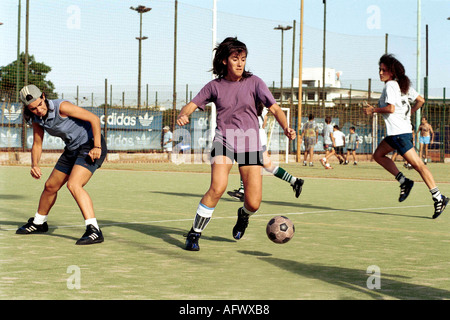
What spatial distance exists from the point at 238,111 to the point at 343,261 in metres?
1.70

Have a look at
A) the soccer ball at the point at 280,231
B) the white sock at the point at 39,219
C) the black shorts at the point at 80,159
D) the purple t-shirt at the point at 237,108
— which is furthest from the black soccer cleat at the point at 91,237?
the soccer ball at the point at 280,231

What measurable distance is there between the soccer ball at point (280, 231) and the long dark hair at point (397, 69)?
4088 millimetres

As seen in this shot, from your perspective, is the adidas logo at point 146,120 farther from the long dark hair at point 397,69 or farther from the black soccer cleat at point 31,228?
the black soccer cleat at point 31,228

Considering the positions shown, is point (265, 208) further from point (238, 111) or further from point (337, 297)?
point (337, 297)

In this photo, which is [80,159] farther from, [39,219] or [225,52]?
[225,52]

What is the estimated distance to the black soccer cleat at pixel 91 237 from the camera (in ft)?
22.2

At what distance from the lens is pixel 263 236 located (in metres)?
7.54

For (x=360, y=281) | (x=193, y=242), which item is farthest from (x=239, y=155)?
(x=360, y=281)

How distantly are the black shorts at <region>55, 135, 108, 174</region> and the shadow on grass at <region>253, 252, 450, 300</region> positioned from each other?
83.9 inches

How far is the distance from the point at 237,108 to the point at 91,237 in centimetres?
196

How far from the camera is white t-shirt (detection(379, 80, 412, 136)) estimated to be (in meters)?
9.78

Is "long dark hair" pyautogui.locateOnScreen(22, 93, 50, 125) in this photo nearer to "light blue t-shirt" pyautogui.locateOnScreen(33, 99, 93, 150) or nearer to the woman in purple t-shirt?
"light blue t-shirt" pyautogui.locateOnScreen(33, 99, 93, 150)

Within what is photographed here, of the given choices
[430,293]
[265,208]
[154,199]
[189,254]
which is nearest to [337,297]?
[430,293]

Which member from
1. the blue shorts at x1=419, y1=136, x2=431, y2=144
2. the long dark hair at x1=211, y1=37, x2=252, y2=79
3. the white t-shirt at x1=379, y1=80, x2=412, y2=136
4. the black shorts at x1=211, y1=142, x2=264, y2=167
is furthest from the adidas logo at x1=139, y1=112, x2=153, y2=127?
the black shorts at x1=211, y1=142, x2=264, y2=167
